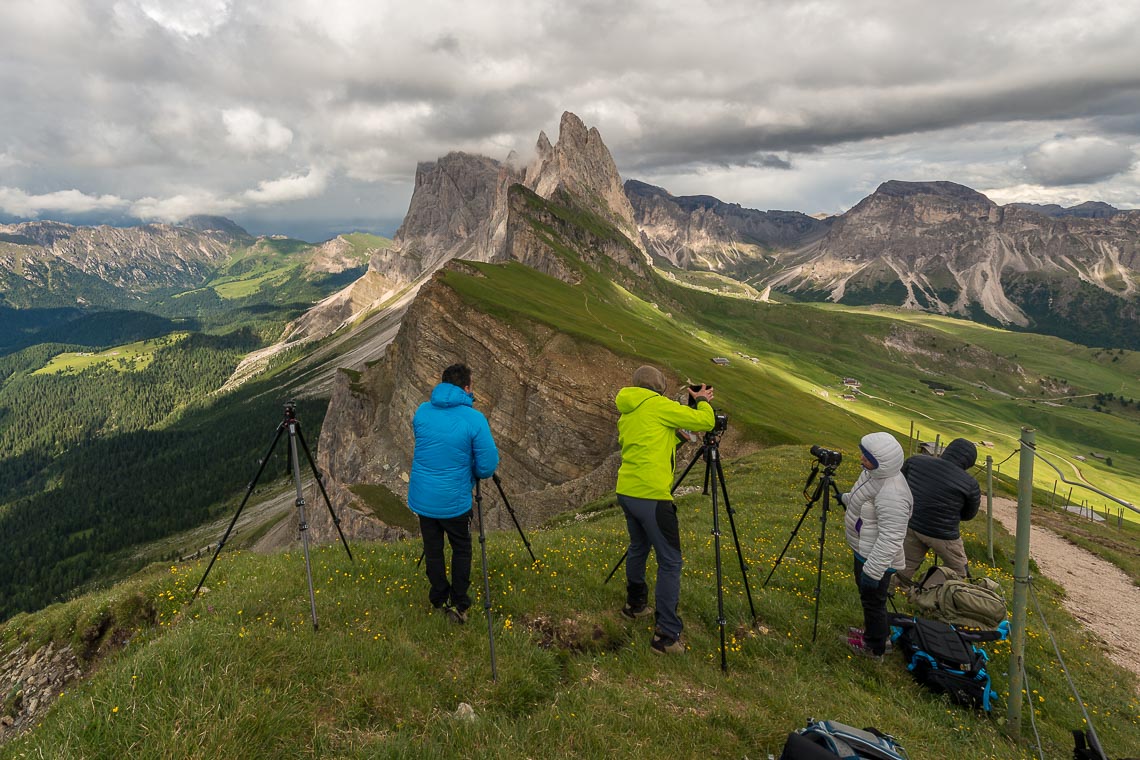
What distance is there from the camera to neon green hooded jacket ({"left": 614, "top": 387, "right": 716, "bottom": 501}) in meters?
8.87

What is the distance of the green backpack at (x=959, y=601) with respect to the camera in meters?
9.32

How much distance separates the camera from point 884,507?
357 inches

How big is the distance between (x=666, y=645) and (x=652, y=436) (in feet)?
12.2

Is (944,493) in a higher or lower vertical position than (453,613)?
higher

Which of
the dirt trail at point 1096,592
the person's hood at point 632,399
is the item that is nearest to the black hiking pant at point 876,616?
the person's hood at point 632,399

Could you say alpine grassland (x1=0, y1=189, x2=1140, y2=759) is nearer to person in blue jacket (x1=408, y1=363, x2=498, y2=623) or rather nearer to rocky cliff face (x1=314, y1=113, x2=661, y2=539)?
person in blue jacket (x1=408, y1=363, x2=498, y2=623)

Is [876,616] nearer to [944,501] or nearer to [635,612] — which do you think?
[944,501]

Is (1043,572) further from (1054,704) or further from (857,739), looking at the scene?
(857,739)

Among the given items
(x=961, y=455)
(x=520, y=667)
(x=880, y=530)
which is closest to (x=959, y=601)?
(x=880, y=530)

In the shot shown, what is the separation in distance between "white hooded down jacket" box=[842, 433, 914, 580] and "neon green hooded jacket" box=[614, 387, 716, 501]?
324cm

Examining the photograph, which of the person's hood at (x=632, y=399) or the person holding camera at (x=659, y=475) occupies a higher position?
the person's hood at (x=632, y=399)

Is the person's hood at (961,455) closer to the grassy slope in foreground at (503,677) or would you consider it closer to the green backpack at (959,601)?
the green backpack at (959,601)

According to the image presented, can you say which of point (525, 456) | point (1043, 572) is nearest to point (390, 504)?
point (525, 456)

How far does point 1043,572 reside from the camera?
19234 millimetres
